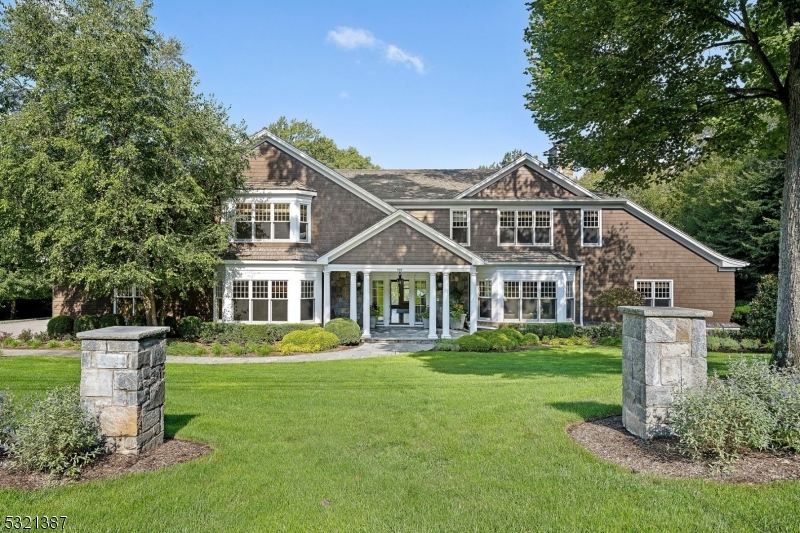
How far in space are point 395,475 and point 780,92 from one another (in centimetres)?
924

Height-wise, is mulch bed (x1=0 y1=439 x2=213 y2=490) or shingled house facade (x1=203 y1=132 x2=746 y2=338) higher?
shingled house facade (x1=203 y1=132 x2=746 y2=338)

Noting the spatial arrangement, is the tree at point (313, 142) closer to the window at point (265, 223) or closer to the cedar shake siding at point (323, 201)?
the cedar shake siding at point (323, 201)

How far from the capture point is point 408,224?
18.2 m

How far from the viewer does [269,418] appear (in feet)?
23.2

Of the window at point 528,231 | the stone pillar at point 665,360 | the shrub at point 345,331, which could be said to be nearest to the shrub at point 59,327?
the shrub at point 345,331

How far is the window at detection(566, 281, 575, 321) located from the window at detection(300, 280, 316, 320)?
11.2 m

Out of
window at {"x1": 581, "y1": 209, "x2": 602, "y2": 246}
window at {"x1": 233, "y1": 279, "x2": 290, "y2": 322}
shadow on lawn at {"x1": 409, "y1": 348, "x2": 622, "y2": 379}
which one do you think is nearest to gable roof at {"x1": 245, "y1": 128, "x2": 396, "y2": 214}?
window at {"x1": 233, "y1": 279, "x2": 290, "y2": 322}

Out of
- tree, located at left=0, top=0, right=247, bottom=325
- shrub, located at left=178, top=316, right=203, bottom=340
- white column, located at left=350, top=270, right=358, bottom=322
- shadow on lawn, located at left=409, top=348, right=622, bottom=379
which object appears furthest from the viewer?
white column, located at left=350, top=270, right=358, bottom=322

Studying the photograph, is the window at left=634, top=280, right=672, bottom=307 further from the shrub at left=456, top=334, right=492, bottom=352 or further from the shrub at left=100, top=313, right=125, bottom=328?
the shrub at left=100, top=313, right=125, bottom=328

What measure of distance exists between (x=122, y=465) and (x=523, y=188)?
64.2 feet

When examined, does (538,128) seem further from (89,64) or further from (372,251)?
(89,64)

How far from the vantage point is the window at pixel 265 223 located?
19.2 metres

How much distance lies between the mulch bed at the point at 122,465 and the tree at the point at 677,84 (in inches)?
342

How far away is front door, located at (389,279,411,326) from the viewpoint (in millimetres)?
20938
